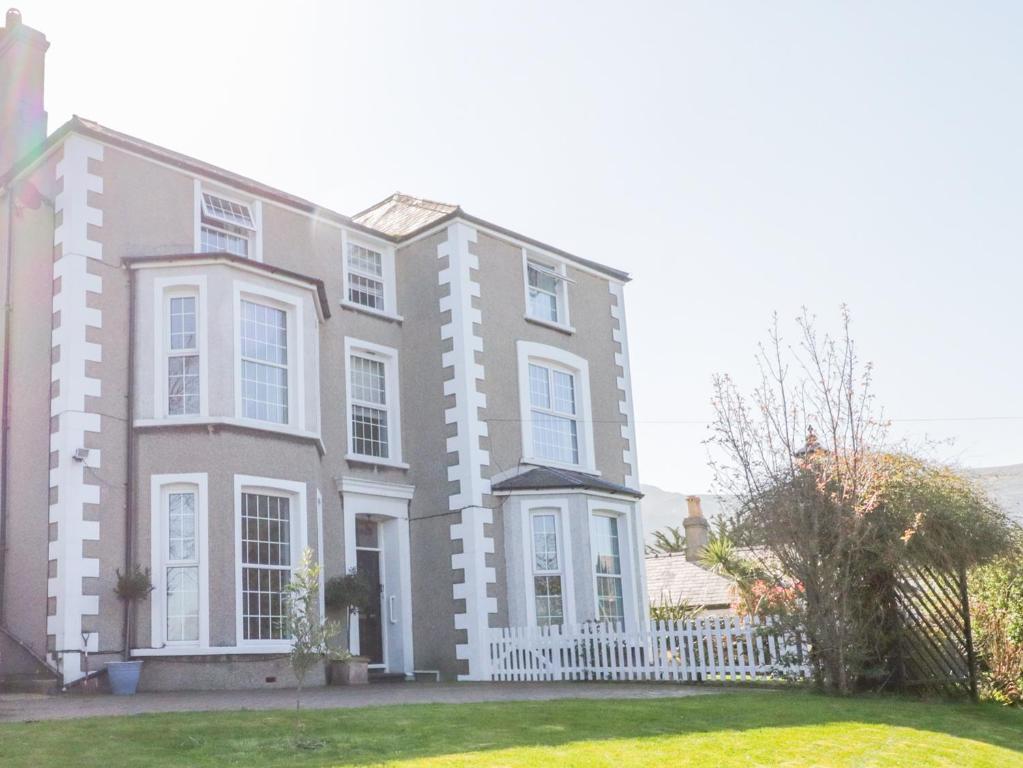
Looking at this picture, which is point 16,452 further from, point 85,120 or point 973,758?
point 973,758

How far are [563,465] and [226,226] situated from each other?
7654mm

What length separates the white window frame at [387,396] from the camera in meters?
18.4

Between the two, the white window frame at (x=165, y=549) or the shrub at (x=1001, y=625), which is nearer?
the white window frame at (x=165, y=549)

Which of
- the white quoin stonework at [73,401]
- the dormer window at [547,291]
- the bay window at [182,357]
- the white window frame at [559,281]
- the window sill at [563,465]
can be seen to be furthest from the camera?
the dormer window at [547,291]

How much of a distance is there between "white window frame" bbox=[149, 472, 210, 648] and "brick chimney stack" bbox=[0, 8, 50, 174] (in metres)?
6.67

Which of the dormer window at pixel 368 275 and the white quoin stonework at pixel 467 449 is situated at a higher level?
the dormer window at pixel 368 275

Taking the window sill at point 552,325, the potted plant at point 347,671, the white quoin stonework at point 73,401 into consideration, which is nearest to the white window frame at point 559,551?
the potted plant at point 347,671

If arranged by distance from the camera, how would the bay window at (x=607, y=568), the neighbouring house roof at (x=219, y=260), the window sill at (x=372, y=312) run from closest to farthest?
the neighbouring house roof at (x=219, y=260) → the window sill at (x=372, y=312) → the bay window at (x=607, y=568)

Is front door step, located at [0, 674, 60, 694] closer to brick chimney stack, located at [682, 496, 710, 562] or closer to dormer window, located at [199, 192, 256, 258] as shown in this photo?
dormer window, located at [199, 192, 256, 258]

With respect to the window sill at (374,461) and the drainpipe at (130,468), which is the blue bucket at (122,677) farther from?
the window sill at (374,461)

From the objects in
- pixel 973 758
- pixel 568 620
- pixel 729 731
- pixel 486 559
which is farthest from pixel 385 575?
pixel 973 758

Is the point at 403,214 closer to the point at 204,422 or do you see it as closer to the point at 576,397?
the point at 576,397

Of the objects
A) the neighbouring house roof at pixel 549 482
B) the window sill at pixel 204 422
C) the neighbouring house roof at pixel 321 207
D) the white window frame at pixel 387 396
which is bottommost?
the neighbouring house roof at pixel 549 482

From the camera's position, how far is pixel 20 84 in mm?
17875
